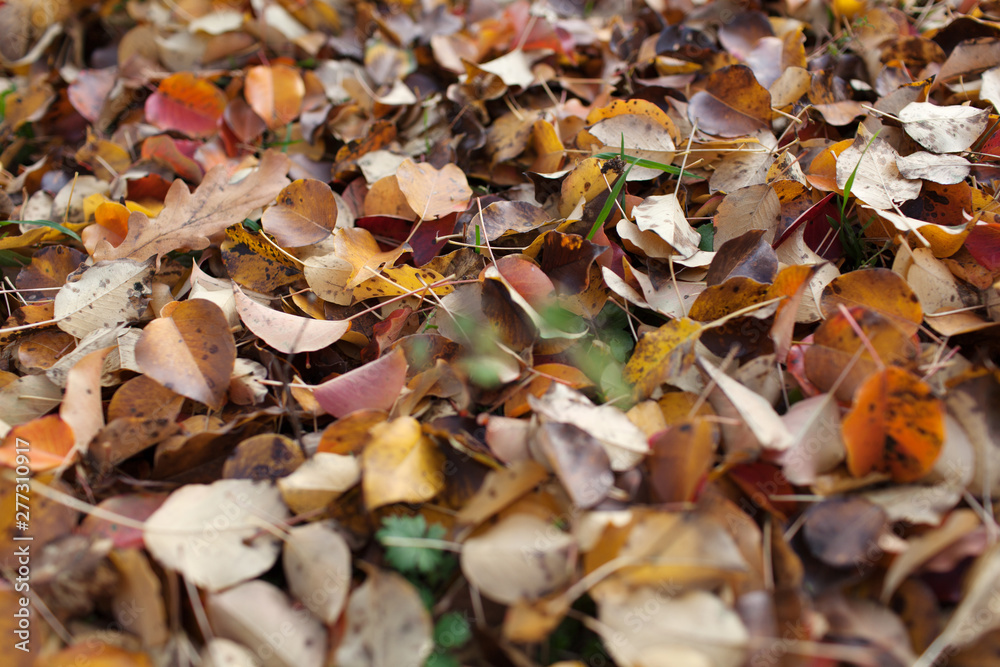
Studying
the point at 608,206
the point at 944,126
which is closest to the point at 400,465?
the point at 608,206

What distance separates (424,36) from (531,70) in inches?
11.4

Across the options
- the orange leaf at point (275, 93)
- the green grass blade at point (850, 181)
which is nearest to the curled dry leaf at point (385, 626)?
the green grass blade at point (850, 181)

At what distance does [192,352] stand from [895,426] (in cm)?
71

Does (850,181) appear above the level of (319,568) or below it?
A: above

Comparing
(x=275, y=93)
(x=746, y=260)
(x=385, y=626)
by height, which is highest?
(x=275, y=93)

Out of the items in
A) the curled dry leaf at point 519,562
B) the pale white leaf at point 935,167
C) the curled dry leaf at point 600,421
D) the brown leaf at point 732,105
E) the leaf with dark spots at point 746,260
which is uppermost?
the brown leaf at point 732,105

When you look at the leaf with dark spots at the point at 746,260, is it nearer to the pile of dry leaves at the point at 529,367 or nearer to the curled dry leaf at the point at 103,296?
the pile of dry leaves at the point at 529,367

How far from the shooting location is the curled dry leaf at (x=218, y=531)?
51 cm

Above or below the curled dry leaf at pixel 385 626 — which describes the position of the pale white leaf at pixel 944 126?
above

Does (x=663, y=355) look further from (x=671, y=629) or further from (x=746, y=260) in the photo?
(x=671, y=629)

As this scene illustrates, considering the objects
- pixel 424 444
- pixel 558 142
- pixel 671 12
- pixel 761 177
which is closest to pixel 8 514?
pixel 424 444

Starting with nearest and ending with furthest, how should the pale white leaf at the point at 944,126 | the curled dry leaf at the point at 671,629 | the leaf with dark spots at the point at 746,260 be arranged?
the curled dry leaf at the point at 671,629
the leaf with dark spots at the point at 746,260
the pale white leaf at the point at 944,126

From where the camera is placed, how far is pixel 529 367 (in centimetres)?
65

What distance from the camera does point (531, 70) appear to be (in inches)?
42.6
